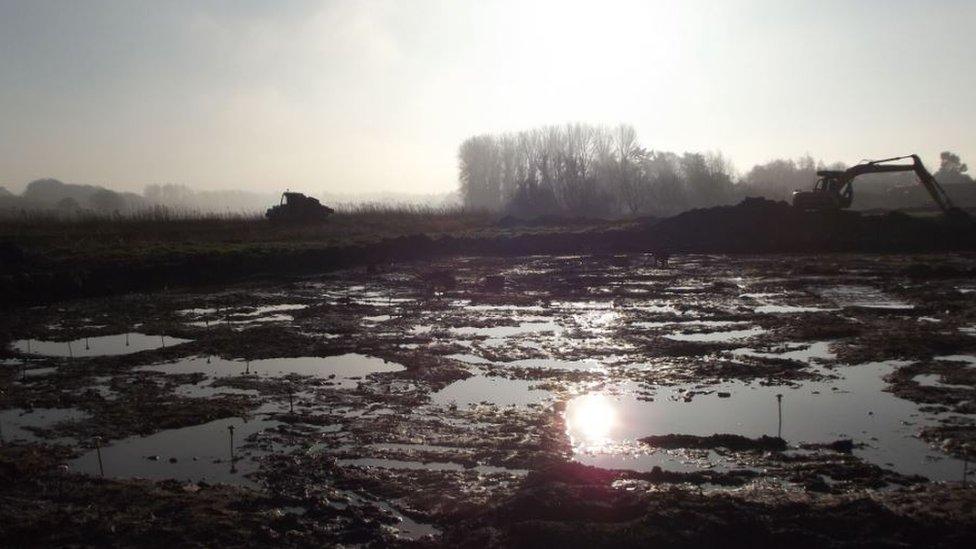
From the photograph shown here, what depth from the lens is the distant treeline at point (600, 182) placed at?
205 ft

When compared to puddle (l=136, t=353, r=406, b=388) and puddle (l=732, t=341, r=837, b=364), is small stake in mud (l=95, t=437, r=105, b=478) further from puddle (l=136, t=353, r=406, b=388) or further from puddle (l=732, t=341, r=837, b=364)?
puddle (l=732, t=341, r=837, b=364)

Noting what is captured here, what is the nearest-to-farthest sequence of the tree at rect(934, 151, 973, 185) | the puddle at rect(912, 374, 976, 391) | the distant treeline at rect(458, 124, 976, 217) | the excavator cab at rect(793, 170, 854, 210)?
the puddle at rect(912, 374, 976, 391)
the excavator cab at rect(793, 170, 854, 210)
the distant treeline at rect(458, 124, 976, 217)
the tree at rect(934, 151, 973, 185)

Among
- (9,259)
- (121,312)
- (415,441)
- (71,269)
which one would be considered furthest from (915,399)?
(9,259)

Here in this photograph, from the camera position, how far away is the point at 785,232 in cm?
2953

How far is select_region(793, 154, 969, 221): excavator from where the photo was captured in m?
28.4

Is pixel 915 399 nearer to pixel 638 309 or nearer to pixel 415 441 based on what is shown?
pixel 415 441

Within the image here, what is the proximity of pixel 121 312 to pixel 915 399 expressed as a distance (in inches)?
586

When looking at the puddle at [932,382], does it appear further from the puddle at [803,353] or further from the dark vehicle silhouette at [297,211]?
the dark vehicle silhouette at [297,211]

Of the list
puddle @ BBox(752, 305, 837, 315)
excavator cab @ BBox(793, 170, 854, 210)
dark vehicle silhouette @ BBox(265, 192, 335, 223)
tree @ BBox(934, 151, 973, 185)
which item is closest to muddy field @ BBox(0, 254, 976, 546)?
puddle @ BBox(752, 305, 837, 315)

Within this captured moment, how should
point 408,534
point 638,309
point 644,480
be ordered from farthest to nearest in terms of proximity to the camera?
1. point 638,309
2. point 644,480
3. point 408,534

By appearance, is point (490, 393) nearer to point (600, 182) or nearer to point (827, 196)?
point (827, 196)

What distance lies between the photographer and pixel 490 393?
29.5 feet

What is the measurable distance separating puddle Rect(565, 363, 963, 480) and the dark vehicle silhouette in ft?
101

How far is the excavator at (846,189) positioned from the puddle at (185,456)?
26763mm
